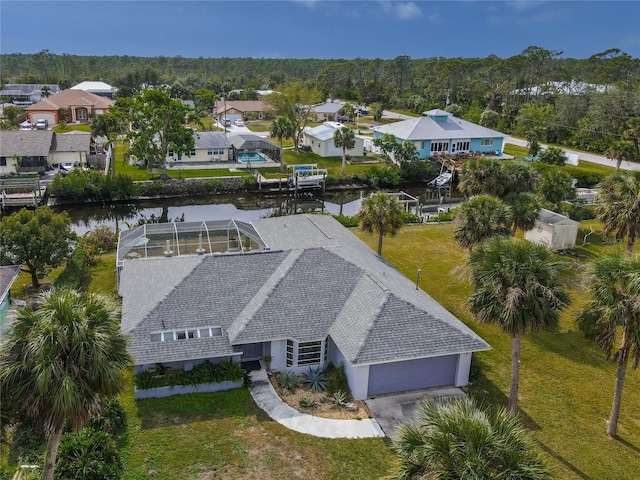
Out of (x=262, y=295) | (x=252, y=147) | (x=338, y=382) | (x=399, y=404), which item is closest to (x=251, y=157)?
(x=252, y=147)

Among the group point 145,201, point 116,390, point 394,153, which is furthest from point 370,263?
point 394,153

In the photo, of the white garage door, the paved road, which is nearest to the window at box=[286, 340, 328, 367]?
the white garage door

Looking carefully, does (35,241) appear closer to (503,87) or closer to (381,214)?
(381,214)

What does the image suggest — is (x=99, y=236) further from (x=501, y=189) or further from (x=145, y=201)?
(x=501, y=189)

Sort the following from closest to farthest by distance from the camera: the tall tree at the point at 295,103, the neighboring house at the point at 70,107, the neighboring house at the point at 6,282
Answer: the neighboring house at the point at 6,282, the tall tree at the point at 295,103, the neighboring house at the point at 70,107

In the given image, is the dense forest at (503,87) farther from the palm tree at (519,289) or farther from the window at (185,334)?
the palm tree at (519,289)

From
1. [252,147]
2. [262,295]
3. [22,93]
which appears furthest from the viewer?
[22,93]

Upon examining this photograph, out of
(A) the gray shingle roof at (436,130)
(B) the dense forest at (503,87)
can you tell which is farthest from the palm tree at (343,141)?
(B) the dense forest at (503,87)
